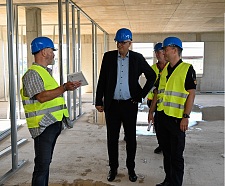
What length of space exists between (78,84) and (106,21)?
692 cm

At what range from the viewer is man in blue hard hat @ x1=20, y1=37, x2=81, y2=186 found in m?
1.93

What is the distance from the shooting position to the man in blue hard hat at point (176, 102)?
2.23 meters

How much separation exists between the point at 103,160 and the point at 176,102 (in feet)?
5.21

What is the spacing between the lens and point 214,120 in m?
5.98

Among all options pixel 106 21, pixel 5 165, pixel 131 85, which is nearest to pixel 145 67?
pixel 131 85

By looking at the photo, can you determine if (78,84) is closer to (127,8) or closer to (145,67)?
(145,67)

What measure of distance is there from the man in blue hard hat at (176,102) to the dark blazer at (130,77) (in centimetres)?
40

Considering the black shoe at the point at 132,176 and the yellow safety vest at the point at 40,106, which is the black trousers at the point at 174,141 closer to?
the black shoe at the point at 132,176

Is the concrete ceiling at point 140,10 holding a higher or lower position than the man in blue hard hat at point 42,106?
higher

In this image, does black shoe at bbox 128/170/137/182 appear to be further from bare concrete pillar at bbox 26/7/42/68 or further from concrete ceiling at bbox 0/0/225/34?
bare concrete pillar at bbox 26/7/42/68

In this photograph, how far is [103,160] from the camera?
350 cm

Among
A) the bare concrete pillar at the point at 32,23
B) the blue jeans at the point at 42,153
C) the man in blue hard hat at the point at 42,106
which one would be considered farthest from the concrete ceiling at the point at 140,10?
the blue jeans at the point at 42,153

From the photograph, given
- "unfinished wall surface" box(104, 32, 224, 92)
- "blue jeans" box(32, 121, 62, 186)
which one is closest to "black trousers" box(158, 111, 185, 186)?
"blue jeans" box(32, 121, 62, 186)

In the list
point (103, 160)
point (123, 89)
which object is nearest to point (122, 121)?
point (123, 89)
